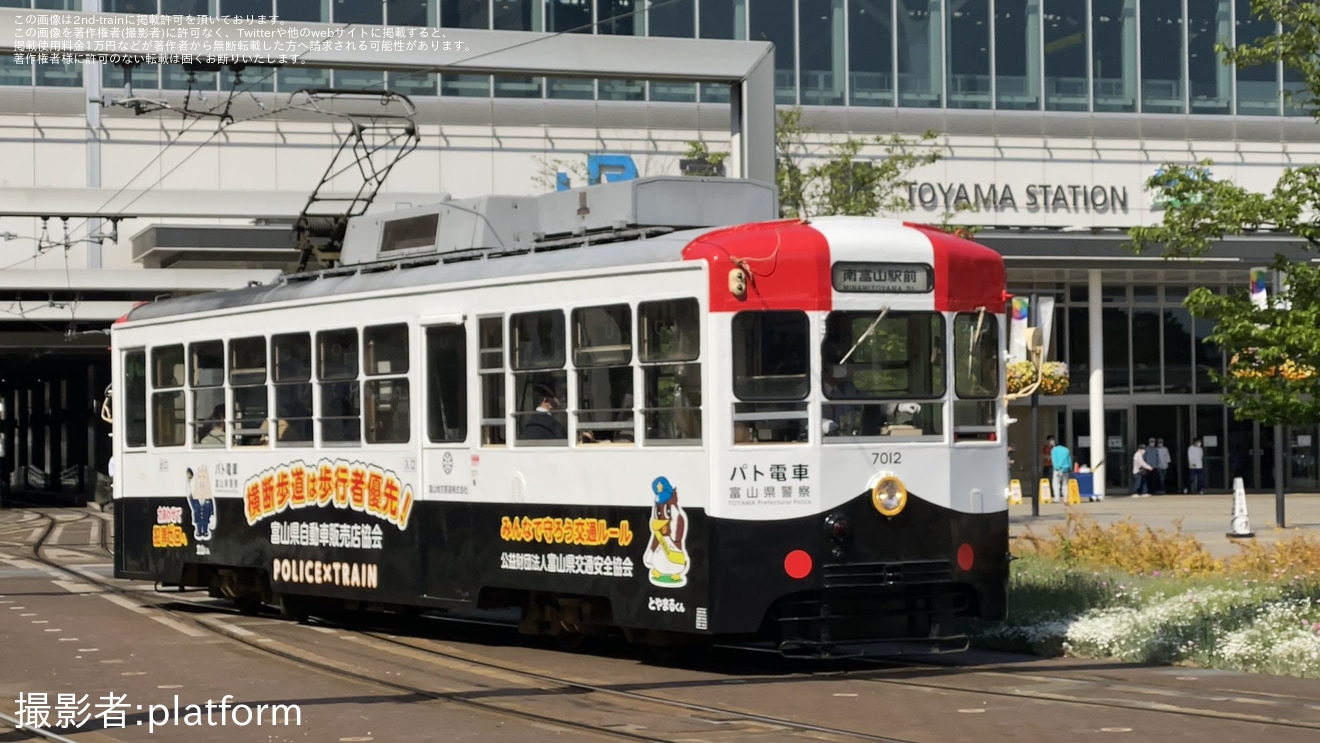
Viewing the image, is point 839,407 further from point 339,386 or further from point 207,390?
point 207,390

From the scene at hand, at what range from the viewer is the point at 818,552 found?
→ 1249 centimetres

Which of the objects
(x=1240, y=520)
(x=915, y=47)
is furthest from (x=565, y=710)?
(x=915, y=47)

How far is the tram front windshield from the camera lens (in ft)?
41.5

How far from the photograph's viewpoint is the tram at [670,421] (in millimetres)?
12531

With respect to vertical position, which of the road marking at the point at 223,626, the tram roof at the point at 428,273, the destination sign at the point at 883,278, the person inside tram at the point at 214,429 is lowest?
the road marking at the point at 223,626

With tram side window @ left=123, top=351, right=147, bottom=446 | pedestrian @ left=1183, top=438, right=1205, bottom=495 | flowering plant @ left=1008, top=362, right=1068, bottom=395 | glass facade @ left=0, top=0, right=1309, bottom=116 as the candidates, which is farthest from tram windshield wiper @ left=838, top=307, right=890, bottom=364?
pedestrian @ left=1183, top=438, right=1205, bottom=495

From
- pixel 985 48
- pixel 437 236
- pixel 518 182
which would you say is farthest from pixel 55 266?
pixel 437 236

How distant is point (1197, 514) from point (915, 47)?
16.8m

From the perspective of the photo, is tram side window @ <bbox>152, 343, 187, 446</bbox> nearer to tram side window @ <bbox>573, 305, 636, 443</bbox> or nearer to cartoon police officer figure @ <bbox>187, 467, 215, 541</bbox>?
cartoon police officer figure @ <bbox>187, 467, 215, 541</bbox>

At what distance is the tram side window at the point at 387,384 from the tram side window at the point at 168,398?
3.49m

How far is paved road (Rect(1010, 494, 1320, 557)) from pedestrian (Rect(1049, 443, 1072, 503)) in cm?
84

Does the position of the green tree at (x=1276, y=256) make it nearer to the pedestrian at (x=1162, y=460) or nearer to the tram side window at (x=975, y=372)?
the tram side window at (x=975, y=372)

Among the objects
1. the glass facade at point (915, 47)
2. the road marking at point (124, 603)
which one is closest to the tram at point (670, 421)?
the road marking at point (124, 603)

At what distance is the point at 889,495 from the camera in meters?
12.7
